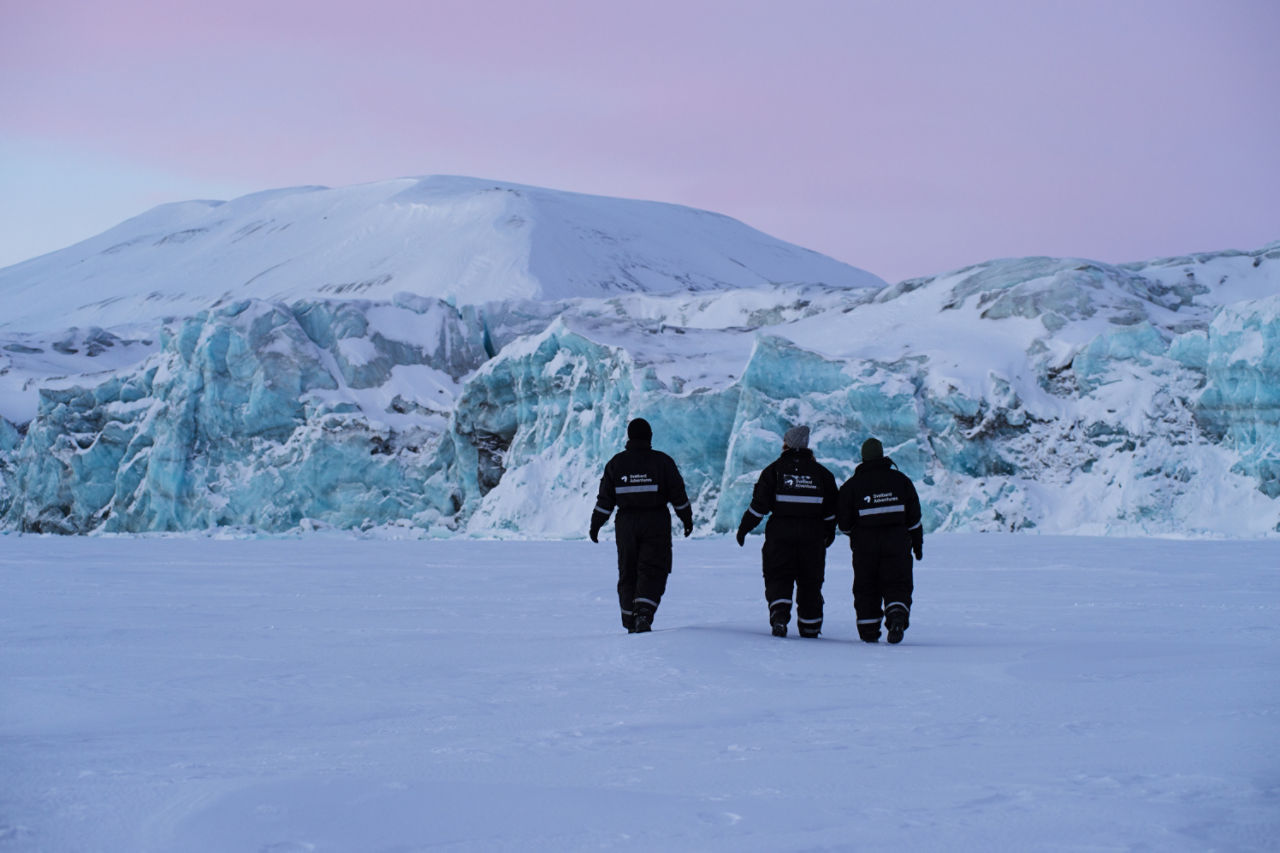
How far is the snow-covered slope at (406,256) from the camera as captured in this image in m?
77.1

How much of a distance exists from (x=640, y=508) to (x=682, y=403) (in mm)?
A: 21195

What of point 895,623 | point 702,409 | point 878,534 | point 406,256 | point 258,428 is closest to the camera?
point 895,623

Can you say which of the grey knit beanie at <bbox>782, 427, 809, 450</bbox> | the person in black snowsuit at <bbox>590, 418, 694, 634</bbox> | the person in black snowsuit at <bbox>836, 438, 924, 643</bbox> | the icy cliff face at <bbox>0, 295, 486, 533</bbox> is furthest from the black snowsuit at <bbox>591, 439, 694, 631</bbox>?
the icy cliff face at <bbox>0, 295, 486, 533</bbox>

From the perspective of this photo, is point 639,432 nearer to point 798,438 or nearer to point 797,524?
point 798,438

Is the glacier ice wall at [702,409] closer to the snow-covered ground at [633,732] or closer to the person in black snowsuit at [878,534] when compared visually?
the snow-covered ground at [633,732]

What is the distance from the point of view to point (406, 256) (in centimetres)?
8125

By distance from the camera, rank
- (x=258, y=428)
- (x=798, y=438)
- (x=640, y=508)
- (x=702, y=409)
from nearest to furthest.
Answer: (x=798, y=438) → (x=640, y=508) → (x=702, y=409) → (x=258, y=428)

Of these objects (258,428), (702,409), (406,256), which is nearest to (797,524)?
(702,409)

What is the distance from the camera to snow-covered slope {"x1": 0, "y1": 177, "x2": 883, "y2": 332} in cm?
7706

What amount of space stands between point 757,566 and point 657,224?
3439 inches

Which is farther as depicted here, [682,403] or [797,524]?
[682,403]

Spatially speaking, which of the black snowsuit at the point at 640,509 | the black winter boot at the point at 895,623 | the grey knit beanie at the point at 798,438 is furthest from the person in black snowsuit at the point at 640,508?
the black winter boot at the point at 895,623

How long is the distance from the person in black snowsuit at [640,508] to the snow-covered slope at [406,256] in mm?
61329

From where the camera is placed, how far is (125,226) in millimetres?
120000
